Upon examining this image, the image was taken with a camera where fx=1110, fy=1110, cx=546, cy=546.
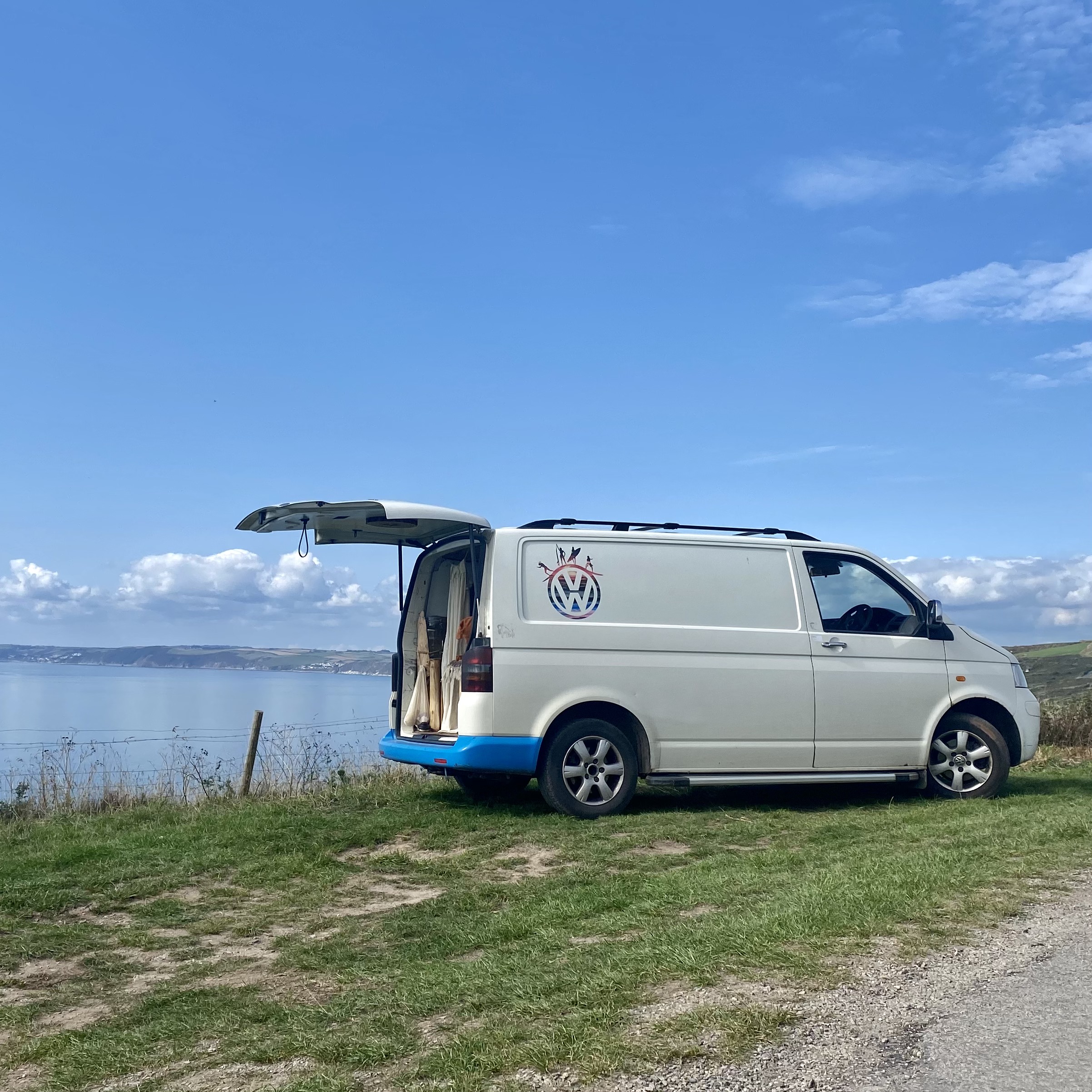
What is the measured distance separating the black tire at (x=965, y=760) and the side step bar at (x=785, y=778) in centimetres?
22

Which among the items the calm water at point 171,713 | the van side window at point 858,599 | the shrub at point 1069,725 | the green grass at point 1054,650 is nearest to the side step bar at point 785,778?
the van side window at point 858,599

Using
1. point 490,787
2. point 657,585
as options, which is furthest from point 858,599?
point 490,787

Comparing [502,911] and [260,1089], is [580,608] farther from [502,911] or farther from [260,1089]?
[260,1089]

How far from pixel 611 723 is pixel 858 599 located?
2580mm

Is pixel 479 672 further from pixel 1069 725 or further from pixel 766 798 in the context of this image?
pixel 1069 725

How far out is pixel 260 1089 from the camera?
3.52m

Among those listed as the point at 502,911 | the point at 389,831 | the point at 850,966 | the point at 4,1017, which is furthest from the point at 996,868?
the point at 4,1017

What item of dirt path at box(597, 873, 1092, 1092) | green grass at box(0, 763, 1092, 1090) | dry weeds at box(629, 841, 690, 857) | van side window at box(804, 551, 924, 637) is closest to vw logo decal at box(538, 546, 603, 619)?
green grass at box(0, 763, 1092, 1090)

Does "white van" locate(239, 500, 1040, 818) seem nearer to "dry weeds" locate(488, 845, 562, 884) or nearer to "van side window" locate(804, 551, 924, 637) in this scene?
"van side window" locate(804, 551, 924, 637)

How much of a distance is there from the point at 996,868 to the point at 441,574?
5.47 m

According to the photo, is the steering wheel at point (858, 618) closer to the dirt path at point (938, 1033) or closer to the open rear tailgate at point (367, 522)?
the open rear tailgate at point (367, 522)

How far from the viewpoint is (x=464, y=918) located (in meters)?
6.00

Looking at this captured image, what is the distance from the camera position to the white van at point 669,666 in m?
8.71

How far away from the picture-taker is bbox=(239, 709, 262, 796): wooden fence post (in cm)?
1107
